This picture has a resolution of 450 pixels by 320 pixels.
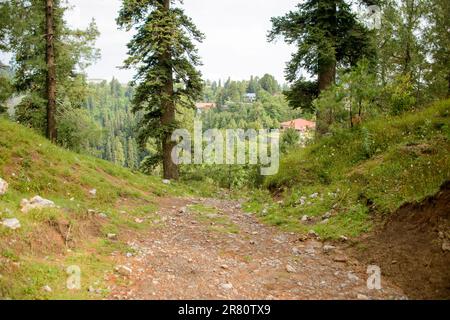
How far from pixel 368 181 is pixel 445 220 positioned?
12.6ft

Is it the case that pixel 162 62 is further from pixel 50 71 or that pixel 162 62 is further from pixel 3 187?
pixel 3 187

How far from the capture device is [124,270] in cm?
643

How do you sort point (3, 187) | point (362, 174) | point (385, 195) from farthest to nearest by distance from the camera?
point (362, 174) → point (385, 195) → point (3, 187)

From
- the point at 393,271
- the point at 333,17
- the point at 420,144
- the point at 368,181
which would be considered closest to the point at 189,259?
the point at 393,271

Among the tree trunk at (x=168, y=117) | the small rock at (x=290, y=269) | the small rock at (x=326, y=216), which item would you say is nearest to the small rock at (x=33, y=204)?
the small rock at (x=290, y=269)

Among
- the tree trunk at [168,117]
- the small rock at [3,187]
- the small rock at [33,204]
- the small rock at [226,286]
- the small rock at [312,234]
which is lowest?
the small rock at [226,286]

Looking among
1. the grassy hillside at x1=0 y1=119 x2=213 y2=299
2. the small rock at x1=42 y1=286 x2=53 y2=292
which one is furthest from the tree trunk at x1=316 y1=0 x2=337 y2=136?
the small rock at x1=42 y1=286 x2=53 y2=292

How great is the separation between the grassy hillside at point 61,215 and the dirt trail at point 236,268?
2.00ft

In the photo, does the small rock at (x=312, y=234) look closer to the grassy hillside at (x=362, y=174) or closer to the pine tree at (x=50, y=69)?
the grassy hillside at (x=362, y=174)

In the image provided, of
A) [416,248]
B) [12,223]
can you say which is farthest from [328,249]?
[12,223]

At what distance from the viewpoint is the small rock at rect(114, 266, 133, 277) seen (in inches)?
250

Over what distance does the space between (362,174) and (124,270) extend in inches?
297

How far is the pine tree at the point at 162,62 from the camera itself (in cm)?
1739

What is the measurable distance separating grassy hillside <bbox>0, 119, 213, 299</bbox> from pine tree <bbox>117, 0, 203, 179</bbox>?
3.70m
